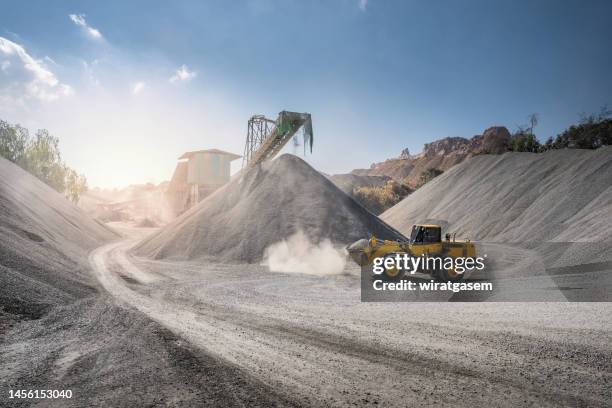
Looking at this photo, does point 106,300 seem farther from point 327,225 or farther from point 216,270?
point 327,225

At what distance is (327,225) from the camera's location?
95.5 feet

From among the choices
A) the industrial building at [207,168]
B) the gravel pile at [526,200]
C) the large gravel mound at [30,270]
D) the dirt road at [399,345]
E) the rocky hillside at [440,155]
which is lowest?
the dirt road at [399,345]

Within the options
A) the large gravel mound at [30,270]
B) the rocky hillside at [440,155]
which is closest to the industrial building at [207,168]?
the large gravel mound at [30,270]

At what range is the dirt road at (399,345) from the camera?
230 inches

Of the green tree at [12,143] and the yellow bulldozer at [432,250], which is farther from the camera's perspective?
the green tree at [12,143]

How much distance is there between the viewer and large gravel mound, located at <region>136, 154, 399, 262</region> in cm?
2771

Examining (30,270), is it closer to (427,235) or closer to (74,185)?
(427,235)

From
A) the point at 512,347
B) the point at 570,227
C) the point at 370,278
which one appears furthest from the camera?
the point at 570,227

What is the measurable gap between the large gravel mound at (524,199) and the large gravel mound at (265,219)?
1129 centimetres

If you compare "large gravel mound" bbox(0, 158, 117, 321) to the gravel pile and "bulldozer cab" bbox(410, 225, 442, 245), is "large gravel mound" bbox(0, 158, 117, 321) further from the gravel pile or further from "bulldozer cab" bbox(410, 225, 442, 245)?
the gravel pile

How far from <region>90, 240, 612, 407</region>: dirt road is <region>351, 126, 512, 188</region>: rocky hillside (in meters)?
119

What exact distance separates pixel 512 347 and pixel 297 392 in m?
4.85

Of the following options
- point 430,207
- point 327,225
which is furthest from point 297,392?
point 430,207

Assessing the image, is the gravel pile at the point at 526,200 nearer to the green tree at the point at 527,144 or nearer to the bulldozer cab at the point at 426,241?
the green tree at the point at 527,144
